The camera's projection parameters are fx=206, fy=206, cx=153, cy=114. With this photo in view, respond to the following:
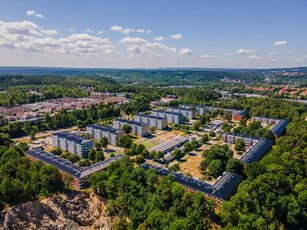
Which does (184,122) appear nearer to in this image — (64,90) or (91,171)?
(91,171)

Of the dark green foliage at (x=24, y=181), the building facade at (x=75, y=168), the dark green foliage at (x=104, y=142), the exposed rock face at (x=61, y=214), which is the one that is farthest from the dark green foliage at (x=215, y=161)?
the dark green foliage at (x=24, y=181)

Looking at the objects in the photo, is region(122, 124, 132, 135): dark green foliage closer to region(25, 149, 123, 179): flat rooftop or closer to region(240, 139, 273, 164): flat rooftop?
region(25, 149, 123, 179): flat rooftop

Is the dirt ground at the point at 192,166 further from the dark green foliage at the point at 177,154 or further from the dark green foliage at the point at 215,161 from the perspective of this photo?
the dark green foliage at the point at 177,154

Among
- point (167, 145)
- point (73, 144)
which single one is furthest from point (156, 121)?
point (73, 144)

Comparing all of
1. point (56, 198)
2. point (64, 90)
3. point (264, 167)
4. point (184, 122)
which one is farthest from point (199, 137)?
point (64, 90)

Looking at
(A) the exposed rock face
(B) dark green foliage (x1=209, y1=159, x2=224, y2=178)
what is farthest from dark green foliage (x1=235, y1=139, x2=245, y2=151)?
(A) the exposed rock face

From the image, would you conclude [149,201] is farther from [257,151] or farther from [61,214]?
[257,151]
